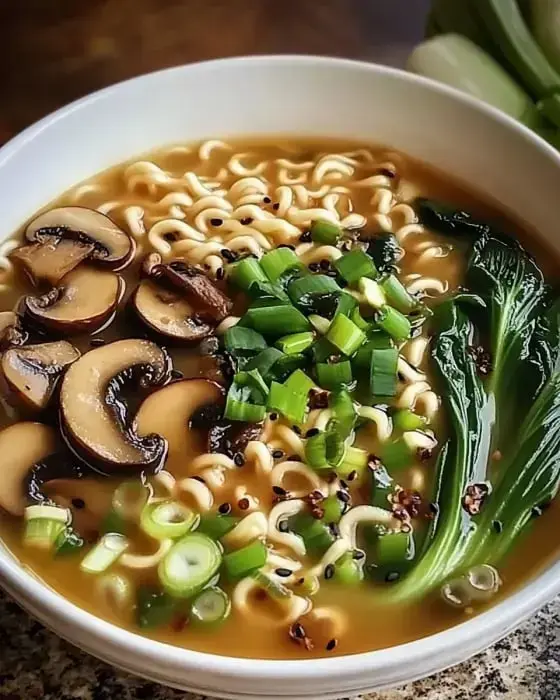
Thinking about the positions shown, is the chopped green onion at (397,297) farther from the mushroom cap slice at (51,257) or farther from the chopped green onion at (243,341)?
the mushroom cap slice at (51,257)

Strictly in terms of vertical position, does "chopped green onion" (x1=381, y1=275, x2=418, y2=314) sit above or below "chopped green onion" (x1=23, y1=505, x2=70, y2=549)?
above

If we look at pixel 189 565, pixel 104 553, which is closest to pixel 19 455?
pixel 104 553

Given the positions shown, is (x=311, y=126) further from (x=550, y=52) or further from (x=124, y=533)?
(x=124, y=533)

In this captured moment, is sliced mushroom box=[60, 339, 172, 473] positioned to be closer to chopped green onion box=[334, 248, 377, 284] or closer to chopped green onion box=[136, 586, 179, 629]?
chopped green onion box=[136, 586, 179, 629]

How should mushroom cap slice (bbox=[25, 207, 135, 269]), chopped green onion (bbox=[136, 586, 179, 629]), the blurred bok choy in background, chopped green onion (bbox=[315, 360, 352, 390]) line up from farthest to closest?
1. the blurred bok choy in background
2. mushroom cap slice (bbox=[25, 207, 135, 269])
3. chopped green onion (bbox=[315, 360, 352, 390])
4. chopped green onion (bbox=[136, 586, 179, 629])

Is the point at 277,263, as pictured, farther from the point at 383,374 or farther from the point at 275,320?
the point at 383,374

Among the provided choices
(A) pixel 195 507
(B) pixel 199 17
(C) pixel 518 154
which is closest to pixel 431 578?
(A) pixel 195 507

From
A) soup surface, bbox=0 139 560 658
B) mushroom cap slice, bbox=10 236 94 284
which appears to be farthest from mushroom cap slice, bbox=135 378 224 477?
mushroom cap slice, bbox=10 236 94 284
